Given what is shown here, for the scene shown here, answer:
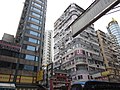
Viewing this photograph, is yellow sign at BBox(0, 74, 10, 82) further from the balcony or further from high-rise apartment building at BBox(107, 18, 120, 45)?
high-rise apartment building at BBox(107, 18, 120, 45)

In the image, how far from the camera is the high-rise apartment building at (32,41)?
1144 inches

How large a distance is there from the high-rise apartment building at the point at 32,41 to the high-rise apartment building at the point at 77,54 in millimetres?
10108

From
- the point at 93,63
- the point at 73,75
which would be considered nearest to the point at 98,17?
the point at 73,75

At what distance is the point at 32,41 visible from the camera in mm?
33562

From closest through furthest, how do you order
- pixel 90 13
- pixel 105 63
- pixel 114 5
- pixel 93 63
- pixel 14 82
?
pixel 114 5 → pixel 90 13 → pixel 14 82 → pixel 93 63 → pixel 105 63

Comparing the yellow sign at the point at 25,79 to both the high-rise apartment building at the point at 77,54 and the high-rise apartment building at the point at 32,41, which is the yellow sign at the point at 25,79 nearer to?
the high-rise apartment building at the point at 32,41

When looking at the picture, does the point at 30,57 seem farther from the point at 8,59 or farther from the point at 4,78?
the point at 4,78

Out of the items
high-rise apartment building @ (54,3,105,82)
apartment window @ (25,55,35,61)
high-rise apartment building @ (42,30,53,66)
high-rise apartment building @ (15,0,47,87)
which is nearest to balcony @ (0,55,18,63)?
high-rise apartment building @ (15,0,47,87)

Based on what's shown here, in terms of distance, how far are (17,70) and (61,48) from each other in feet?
72.0

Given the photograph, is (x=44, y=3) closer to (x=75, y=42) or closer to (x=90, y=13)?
(x=75, y=42)

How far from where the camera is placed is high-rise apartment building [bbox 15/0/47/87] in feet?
95.3

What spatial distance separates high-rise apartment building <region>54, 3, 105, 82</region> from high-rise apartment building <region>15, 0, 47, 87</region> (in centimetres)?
1011

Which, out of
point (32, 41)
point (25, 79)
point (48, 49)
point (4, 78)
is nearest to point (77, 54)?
point (32, 41)

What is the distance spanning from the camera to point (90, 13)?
371cm
